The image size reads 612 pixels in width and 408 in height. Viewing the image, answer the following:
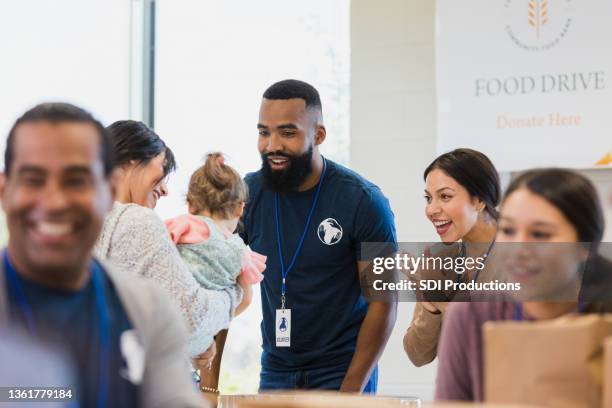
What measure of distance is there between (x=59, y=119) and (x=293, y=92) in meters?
1.89

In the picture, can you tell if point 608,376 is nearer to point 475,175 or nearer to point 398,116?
point 475,175

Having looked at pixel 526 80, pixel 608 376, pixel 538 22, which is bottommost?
pixel 608 376

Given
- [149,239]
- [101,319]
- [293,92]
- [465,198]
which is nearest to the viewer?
[101,319]

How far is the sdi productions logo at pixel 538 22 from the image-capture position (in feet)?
12.7

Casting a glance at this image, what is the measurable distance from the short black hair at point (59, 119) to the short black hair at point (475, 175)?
1.54m

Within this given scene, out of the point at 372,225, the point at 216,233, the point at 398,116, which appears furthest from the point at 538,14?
the point at 216,233

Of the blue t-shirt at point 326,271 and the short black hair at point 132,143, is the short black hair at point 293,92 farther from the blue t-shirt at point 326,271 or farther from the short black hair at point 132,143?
the short black hair at point 132,143

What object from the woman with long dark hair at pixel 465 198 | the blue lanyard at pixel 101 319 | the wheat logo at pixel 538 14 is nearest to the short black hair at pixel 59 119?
the blue lanyard at pixel 101 319

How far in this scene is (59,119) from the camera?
129 cm

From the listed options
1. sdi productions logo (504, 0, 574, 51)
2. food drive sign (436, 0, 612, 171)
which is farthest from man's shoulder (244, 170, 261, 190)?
sdi productions logo (504, 0, 574, 51)

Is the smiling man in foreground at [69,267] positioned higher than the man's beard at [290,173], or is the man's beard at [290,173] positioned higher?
the man's beard at [290,173]

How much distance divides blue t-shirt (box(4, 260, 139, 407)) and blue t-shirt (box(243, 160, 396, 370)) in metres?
1.74

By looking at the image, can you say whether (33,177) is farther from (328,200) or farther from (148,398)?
(328,200)

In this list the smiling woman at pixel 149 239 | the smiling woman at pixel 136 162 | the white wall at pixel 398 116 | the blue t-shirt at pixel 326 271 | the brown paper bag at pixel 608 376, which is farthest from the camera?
the white wall at pixel 398 116
